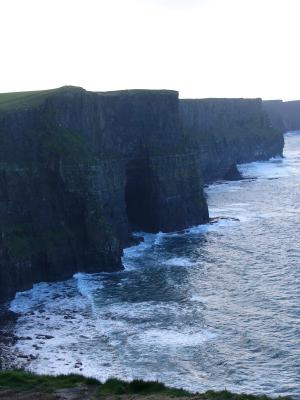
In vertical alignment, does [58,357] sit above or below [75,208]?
below

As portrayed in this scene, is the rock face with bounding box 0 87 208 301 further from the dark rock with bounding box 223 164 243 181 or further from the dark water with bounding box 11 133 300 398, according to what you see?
the dark rock with bounding box 223 164 243 181

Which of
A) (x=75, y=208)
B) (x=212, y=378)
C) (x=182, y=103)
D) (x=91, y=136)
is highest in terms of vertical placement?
(x=182, y=103)

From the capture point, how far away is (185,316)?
4216 cm

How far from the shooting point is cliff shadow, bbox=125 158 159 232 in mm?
72938

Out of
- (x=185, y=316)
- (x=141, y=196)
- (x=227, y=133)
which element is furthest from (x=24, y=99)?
(x=227, y=133)

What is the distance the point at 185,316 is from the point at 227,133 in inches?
4297

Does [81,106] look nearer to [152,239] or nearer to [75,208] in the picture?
[75,208]

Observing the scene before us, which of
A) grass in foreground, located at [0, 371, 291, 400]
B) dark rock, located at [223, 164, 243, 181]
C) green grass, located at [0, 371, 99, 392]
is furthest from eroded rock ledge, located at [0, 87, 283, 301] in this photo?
dark rock, located at [223, 164, 243, 181]

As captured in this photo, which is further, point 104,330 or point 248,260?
point 248,260

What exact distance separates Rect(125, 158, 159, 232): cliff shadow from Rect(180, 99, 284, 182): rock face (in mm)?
42625

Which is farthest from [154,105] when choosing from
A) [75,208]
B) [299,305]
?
[299,305]

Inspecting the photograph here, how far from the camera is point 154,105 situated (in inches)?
3027

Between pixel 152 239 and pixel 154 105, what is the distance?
748 inches

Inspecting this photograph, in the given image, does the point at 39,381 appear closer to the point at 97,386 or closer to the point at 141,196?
the point at 97,386
